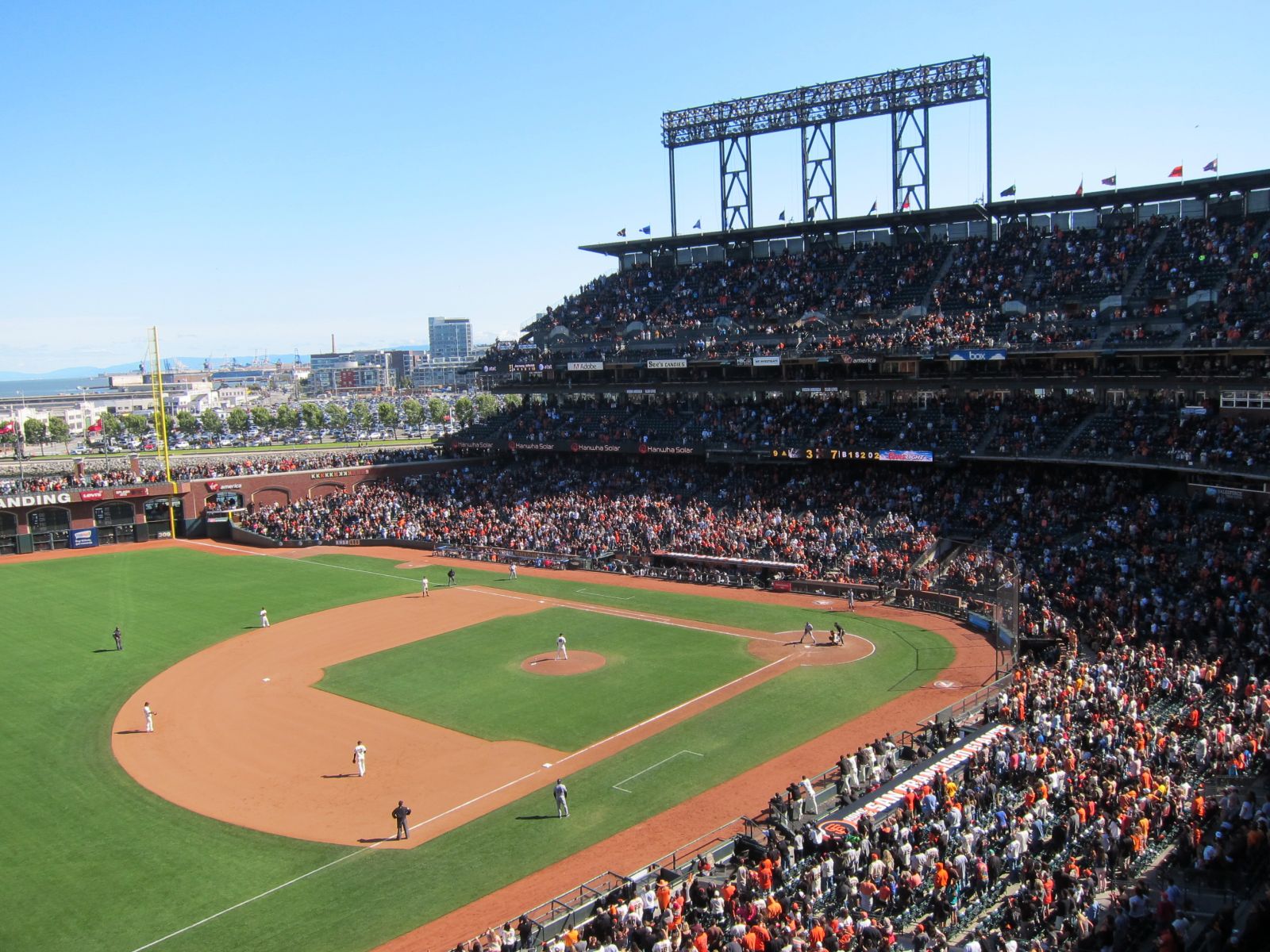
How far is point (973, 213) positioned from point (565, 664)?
131ft

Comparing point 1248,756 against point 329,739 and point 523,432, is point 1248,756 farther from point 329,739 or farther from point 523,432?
point 523,432

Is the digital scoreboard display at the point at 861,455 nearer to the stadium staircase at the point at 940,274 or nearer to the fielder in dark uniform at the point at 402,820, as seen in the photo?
the stadium staircase at the point at 940,274

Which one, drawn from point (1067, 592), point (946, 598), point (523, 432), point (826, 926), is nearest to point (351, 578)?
point (523, 432)

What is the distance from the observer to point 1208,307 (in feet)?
146

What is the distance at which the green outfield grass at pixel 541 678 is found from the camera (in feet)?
98.6

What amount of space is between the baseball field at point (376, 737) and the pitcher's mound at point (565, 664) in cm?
15

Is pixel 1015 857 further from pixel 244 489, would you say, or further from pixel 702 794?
pixel 244 489

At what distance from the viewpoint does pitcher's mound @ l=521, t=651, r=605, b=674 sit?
114 ft

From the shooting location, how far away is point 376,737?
29141 mm

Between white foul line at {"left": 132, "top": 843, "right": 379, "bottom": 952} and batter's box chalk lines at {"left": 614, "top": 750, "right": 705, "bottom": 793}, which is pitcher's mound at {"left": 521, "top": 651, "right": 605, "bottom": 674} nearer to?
batter's box chalk lines at {"left": 614, "top": 750, "right": 705, "bottom": 793}

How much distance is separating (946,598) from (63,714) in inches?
1301

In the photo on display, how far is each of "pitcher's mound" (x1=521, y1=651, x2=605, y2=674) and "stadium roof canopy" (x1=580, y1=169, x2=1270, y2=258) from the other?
125 feet

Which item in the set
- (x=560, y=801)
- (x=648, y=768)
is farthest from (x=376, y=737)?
(x=648, y=768)

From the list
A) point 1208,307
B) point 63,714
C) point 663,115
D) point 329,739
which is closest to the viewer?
point 329,739
